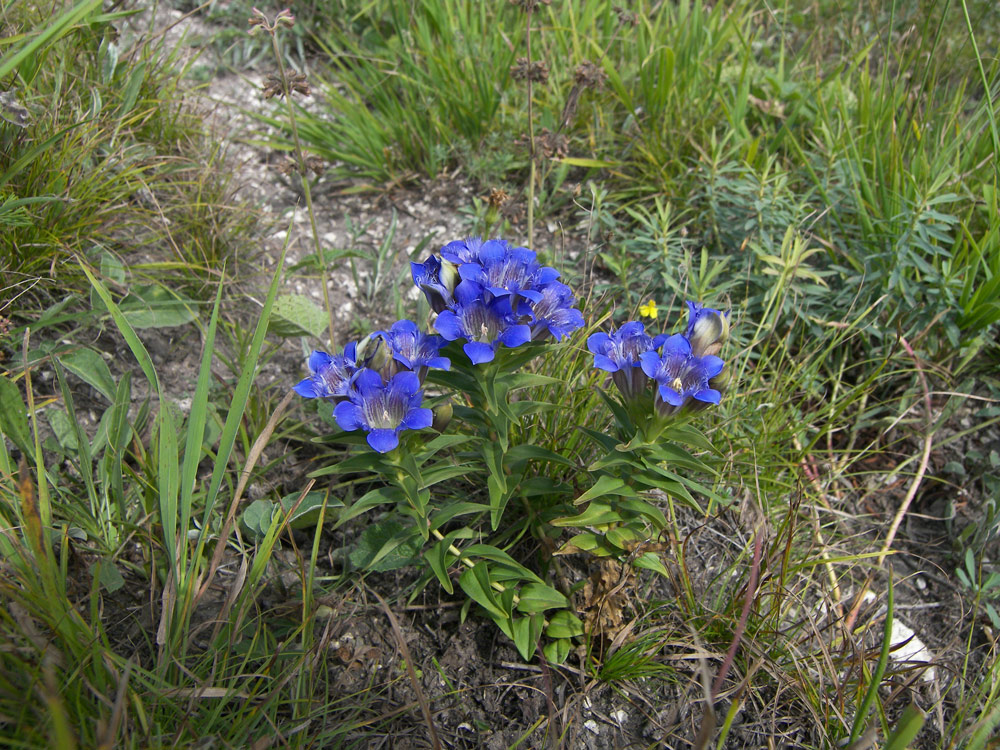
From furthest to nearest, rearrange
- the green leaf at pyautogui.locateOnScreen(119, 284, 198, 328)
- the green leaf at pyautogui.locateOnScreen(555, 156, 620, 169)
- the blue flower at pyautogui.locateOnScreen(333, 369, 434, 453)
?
1. the green leaf at pyautogui.locateOnScreen(555, 156, 620, 169)
2. the green leaf at pyautogui.locateOnScreen(119, 284, 198, 328)
3. the blue flower at pyautogui.locateOnScreen(333, 369, 434, 453)

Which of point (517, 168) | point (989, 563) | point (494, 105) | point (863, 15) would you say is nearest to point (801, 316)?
point (989, 563)

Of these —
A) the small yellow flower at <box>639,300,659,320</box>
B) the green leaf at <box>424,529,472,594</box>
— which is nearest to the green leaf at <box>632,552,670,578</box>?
the green leaf at <box>424,529,472,594</box>

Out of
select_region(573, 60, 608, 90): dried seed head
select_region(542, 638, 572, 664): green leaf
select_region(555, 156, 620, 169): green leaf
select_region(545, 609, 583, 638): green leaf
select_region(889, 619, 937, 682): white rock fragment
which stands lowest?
select_region(889, 619, 937, 682): white rock fragment

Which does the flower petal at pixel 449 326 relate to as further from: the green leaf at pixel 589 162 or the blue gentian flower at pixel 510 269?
the green leaf at pixel 589 162

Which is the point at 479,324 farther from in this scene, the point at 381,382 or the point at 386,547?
the point at 386,547

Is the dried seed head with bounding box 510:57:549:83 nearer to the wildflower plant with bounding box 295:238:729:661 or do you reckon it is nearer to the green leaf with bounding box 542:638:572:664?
the wildflower plant with bounding box 295:238:729:661

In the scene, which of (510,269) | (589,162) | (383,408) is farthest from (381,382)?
(589,162)

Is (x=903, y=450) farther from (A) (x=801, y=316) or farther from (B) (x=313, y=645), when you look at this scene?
(B) (x=313, y=645)
